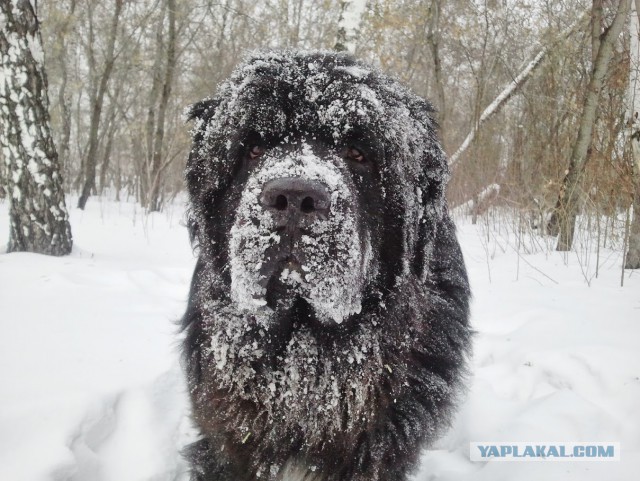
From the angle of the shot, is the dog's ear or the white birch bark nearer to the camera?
the dog's ear

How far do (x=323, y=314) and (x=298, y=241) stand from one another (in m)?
0.38

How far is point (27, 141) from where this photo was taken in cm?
462

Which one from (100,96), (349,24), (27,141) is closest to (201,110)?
(27,141)

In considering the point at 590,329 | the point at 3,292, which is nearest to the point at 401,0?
the point at 590,329

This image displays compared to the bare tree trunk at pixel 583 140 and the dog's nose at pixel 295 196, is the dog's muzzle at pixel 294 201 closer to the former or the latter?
the dog's nose at pixel 295 196

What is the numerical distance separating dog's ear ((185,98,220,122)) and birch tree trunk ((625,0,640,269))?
14.1ft

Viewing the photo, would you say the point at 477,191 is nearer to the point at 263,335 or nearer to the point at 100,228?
the point at 100,228

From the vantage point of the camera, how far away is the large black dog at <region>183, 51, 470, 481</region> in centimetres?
197

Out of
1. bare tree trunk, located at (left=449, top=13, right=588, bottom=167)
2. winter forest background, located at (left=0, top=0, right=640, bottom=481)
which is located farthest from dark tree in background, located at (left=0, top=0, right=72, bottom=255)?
bare tree trunk, located at (left=449, top=13, right=588, bottom=167)

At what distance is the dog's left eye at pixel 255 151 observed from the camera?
206 centimetres

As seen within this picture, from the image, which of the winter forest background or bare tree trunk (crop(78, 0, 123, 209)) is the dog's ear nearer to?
the winter forest background

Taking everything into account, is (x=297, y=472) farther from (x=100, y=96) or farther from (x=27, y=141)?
(x=100, y=96)

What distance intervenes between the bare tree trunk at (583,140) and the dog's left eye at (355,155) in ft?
13.8

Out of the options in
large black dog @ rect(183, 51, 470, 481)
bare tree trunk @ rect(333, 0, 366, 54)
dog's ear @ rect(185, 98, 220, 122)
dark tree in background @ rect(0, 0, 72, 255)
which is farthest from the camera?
bare tree trunk @ rect(333, 0, 366, 54)
